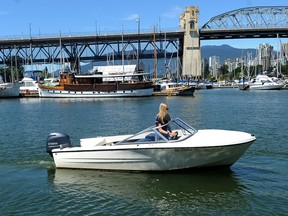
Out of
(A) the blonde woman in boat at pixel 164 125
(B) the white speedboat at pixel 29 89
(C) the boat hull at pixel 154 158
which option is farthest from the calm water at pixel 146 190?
(B) the white speedboat at pixel 29 89

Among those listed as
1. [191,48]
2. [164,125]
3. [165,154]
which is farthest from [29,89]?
[165,154]

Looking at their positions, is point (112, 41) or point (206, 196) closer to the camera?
point (206, 196)

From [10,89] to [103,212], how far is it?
78.0 meters

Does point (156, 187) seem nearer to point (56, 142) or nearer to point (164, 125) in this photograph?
point (164, 125)

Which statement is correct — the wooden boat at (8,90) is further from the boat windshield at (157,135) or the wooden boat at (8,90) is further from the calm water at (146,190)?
the boat windshield at (157,135)

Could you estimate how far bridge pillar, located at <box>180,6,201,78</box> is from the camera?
5522 inches

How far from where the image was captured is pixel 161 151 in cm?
1247

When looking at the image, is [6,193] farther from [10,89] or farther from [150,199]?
[10,89]

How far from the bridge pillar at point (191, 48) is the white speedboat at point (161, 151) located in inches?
5097

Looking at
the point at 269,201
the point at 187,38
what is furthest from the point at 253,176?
the point at 187,38

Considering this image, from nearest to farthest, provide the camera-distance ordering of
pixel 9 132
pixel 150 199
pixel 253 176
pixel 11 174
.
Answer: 1. pixel 150 199
2. pixel 253 176
3. pixel 11 174
4. pixel 9 132

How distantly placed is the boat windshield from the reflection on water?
1.19 m

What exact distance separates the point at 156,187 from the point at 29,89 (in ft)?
281

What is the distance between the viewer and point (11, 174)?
14.1m
